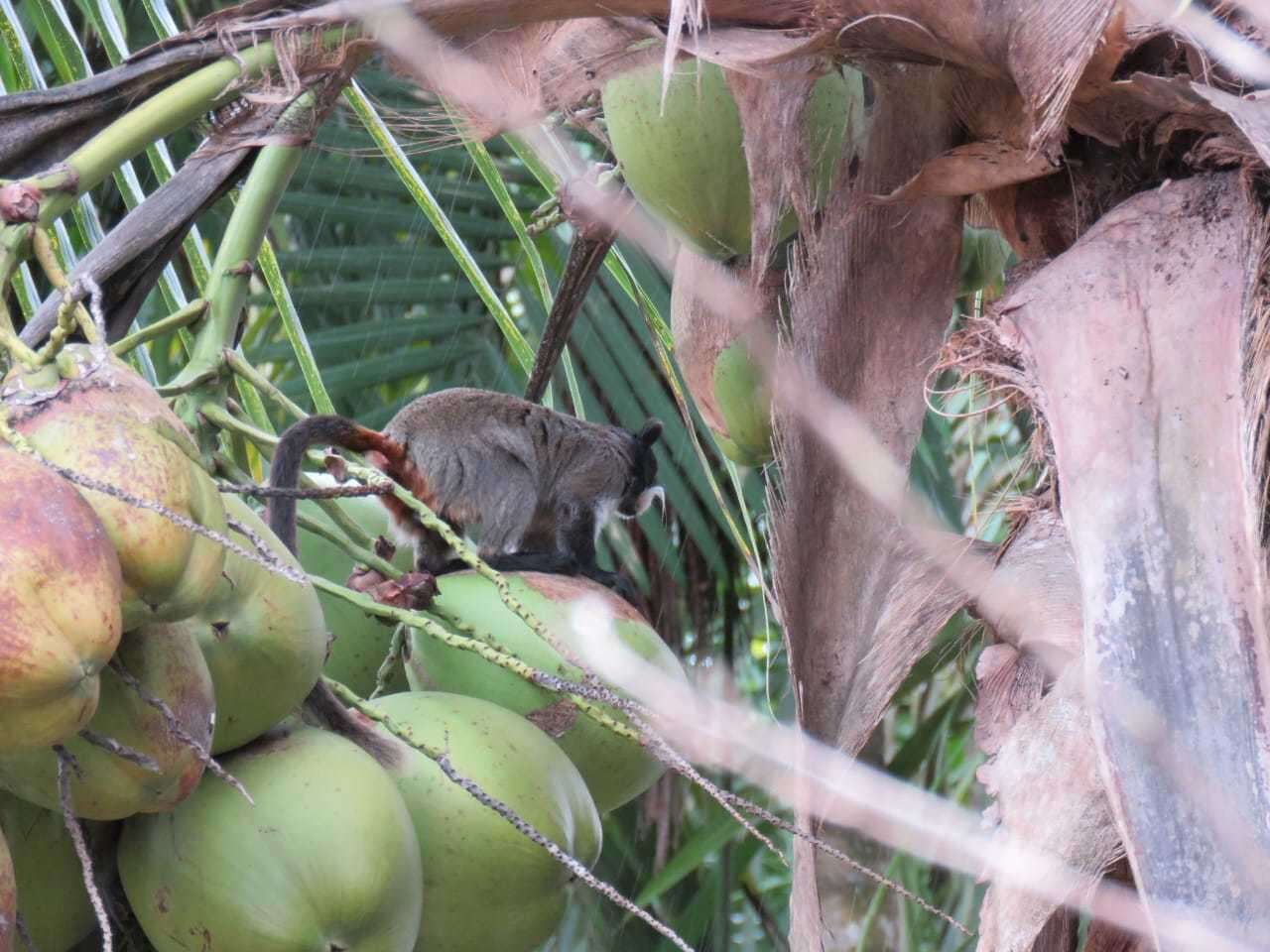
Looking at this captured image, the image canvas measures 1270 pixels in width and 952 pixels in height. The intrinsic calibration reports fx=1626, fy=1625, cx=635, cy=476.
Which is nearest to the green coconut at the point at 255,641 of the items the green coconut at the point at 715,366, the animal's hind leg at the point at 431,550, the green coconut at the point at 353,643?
the green coconut at the point at 353,643

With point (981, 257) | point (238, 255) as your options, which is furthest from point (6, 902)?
point (981, 257)

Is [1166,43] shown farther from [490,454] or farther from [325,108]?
[490,454]

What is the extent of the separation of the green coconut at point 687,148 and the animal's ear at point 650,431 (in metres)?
0.96

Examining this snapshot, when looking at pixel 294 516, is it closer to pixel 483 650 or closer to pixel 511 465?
pixel 483 650

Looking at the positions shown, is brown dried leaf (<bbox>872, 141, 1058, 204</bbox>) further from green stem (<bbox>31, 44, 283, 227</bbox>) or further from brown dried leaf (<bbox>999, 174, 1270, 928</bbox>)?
green stem (<bbox>31, 44, 283, 227</bbox>)

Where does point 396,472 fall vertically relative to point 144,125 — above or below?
below

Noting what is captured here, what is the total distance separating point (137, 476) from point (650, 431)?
1.58m

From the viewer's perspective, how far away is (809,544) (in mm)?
903

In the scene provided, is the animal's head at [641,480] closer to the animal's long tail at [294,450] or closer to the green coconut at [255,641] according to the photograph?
the animal's long tail at [294,450]

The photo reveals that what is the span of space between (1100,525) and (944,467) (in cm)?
121

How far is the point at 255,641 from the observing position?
728 mm

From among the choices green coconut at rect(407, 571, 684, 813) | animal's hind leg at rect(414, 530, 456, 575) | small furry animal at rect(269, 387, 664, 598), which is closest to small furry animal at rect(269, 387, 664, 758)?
small furry animal at rect(269, 387, 664, 598)

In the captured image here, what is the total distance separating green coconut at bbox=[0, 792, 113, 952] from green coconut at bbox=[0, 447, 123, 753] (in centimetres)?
19

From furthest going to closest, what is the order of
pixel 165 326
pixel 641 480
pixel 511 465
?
pixel 511 465 → pixel 641 480 → pixel 165 326
